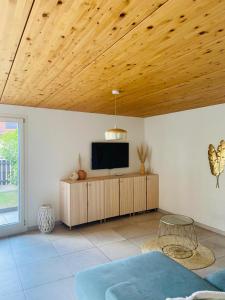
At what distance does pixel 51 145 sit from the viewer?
444 cm

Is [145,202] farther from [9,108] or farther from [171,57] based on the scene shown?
[171,57]

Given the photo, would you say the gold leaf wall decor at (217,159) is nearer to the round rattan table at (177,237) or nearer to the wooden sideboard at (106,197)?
the round rattan table at (177,237)

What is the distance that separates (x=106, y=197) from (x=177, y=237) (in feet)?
5.13

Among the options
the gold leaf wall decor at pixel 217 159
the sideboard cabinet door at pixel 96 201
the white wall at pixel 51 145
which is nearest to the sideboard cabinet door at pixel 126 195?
the sideboard cabinet door at pixel 96 201

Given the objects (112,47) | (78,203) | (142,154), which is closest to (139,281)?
(112,47)

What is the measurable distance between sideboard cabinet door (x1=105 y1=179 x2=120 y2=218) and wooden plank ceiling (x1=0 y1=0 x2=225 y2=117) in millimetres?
2104

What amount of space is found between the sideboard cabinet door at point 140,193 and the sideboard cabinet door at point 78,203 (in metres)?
1.28

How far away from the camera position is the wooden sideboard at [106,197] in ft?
13.9

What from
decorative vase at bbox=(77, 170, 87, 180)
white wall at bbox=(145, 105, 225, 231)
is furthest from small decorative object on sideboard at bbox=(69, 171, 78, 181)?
white wall at bbox=(145, 105, 225, 231)

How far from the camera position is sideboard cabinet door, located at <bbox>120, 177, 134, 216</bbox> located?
4859mm

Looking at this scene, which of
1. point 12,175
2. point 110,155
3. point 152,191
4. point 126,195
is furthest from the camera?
point 152,191

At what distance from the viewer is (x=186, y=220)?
350cm

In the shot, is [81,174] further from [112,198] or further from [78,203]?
[112,198]

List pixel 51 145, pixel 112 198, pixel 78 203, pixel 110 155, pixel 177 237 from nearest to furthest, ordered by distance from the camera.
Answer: pixel 177 237, pixel 78 203, pixel 51 145, pixel 112 198, pixel 110 155
